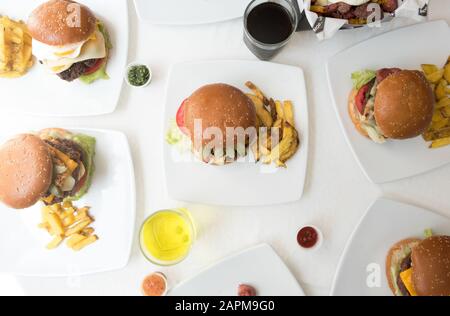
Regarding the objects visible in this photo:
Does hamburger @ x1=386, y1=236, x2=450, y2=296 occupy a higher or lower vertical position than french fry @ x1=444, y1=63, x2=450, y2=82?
lower

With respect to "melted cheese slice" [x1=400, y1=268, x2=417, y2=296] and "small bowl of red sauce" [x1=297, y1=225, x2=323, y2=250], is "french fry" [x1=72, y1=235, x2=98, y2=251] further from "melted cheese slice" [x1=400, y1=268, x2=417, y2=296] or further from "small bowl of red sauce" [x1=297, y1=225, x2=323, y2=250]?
"melted cheese slice" [x1=400, y1=268, x2=417, y2=296]

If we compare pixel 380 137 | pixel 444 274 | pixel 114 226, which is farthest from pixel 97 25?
pixel 444 274

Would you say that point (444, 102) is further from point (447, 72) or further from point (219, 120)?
point (219, 120)

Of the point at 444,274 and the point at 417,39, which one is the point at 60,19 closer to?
the point at 417,39

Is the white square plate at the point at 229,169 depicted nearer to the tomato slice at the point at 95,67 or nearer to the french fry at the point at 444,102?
the tomato slice at the point at 95,67

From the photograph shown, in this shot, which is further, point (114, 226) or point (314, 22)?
point (114, 226)

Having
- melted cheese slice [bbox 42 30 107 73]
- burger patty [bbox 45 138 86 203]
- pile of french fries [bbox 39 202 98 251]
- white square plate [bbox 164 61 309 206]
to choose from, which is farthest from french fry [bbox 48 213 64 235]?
melted cheese slice [bbox 42 30 107 73]

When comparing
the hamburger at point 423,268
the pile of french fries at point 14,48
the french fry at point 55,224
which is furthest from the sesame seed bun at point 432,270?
the pile of french fries at point 14,48
